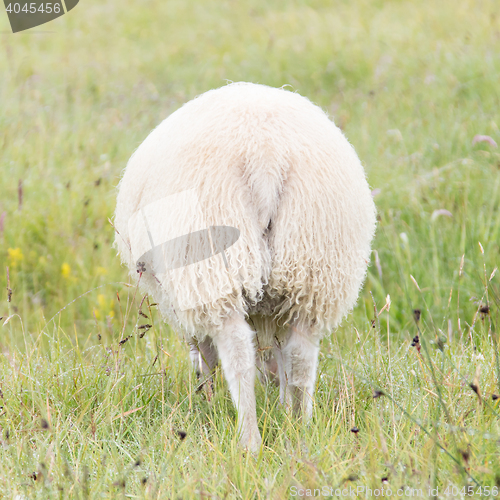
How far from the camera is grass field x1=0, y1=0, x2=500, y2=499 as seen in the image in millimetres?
1925

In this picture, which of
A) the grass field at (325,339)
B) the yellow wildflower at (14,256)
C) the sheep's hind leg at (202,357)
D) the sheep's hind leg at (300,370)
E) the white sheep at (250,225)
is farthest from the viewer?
the yellow wildflower at (14,256)

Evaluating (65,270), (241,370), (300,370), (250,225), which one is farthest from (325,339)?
(65,270)

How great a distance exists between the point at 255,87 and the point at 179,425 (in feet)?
4.50

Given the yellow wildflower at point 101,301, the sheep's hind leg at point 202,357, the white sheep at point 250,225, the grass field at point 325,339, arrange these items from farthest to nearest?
the yellow wildflower at point 101,301
the sheep's hind leg at point 202,357
the white sheep at point 250,225
the grass field at point 325,339

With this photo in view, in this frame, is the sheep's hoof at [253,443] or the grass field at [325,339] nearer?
the grass field at [325,339]

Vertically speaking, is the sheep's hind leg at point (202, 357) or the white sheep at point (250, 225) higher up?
the white sheep at point (250, 225)

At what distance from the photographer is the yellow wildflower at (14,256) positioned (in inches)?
156

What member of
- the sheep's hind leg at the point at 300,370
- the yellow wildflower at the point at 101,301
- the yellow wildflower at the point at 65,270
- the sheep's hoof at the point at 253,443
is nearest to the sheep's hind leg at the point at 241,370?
the sheep's hoof at the point at 253,443

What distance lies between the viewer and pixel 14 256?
4020mm

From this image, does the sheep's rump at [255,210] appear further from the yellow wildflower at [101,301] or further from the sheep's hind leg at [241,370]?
the yellow wildflower at [101,301]

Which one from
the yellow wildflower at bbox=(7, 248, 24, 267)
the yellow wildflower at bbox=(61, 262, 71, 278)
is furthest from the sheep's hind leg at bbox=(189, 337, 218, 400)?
the yellow wildflower at bbox=(7, 248, 24, 267)

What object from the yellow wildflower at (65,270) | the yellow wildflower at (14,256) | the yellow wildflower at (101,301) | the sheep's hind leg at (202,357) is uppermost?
the yellow wildflower at (14,256)

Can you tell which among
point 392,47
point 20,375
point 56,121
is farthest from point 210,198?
point 392,47

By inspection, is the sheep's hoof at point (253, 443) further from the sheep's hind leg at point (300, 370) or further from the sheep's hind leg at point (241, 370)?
the sheep's hind leg at point (300, 370)
